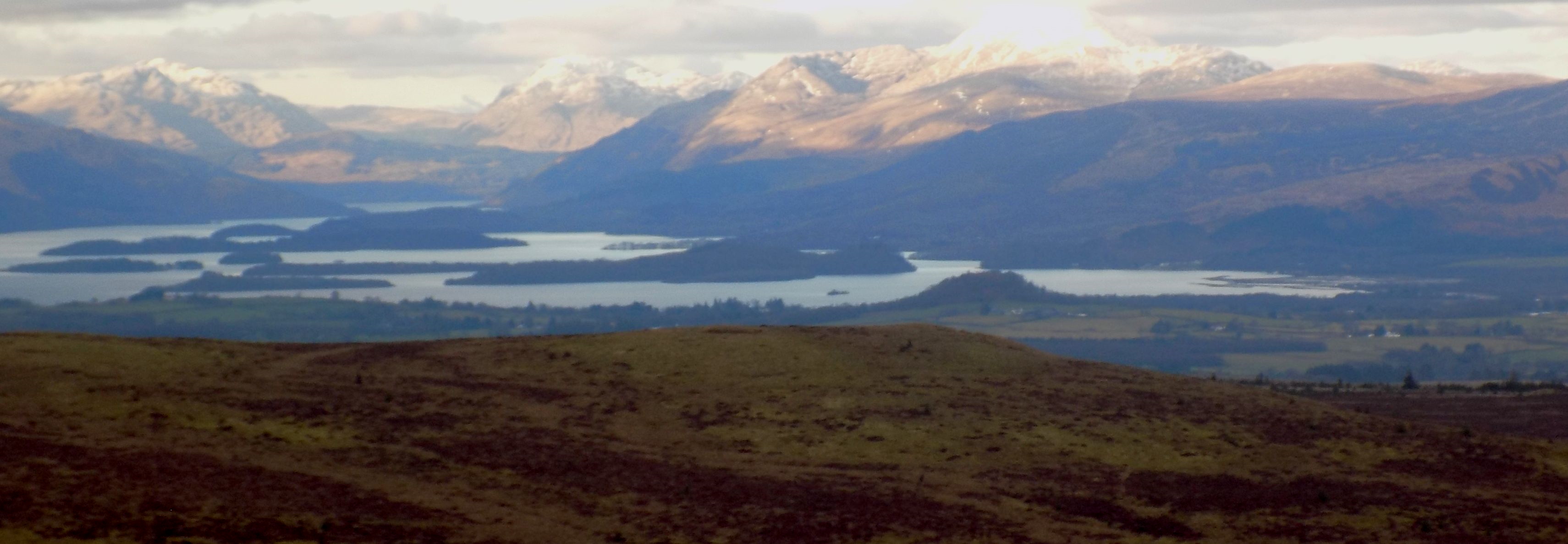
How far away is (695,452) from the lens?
158 feet

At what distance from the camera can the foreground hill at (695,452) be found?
3972cm

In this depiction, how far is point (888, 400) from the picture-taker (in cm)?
5466

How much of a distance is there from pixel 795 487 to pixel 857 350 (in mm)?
16852

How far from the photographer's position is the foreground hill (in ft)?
130

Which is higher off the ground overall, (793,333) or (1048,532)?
(793,333)

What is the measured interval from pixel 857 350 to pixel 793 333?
253 cm

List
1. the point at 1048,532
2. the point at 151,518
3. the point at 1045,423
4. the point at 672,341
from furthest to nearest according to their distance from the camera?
the point at 672,341 < the point at 1045,423 < the point at 1048,532 < the point at 151,518

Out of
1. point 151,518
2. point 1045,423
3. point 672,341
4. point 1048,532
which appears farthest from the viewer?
point 672,341

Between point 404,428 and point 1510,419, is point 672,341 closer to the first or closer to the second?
point 404,428

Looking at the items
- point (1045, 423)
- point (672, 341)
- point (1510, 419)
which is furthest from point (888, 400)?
point (1510, 419)

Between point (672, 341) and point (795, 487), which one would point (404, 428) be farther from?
point (672, 341)

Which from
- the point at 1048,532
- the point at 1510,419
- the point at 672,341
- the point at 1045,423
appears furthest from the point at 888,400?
the point at 1510,419

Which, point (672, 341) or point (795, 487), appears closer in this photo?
point (795, 487)

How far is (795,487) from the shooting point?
146 ft
